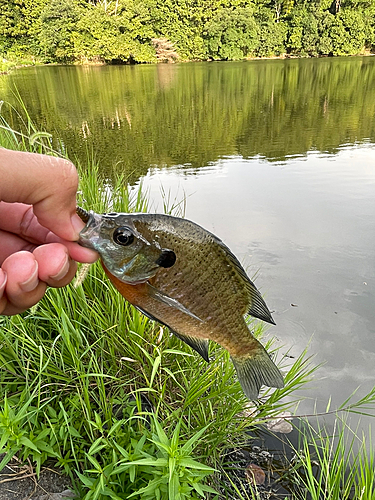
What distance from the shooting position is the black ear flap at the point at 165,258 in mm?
1328

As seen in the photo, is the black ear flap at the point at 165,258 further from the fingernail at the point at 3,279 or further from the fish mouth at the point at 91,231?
the fingernail at the point at 3,279

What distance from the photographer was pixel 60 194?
1352mm

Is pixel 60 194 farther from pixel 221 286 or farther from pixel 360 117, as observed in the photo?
pixel 360 117

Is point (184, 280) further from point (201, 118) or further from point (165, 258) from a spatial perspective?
point (201, 118)

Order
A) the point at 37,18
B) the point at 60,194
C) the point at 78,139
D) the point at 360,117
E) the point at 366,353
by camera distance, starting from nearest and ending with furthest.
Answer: the point at 60,194 → the point at 366,353 → the point at 78,139 → the point at 360,117 → the point at 37,18

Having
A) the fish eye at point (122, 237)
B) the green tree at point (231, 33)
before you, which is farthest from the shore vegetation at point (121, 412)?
the green tree at point (231, 33)

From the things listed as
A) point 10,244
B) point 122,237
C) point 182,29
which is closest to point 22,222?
point 10,244

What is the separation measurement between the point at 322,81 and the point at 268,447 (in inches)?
1105

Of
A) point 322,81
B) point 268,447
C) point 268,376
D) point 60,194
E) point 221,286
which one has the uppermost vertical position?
point 60,194

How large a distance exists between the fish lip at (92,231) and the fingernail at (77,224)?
3.6 inches

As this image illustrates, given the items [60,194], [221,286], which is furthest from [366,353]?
[60,194]

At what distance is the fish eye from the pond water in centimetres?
230

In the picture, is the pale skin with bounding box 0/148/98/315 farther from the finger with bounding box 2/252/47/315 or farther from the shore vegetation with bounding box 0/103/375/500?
the shore vegetation with bounding box 0/103/375/500

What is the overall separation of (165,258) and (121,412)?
134 cm
